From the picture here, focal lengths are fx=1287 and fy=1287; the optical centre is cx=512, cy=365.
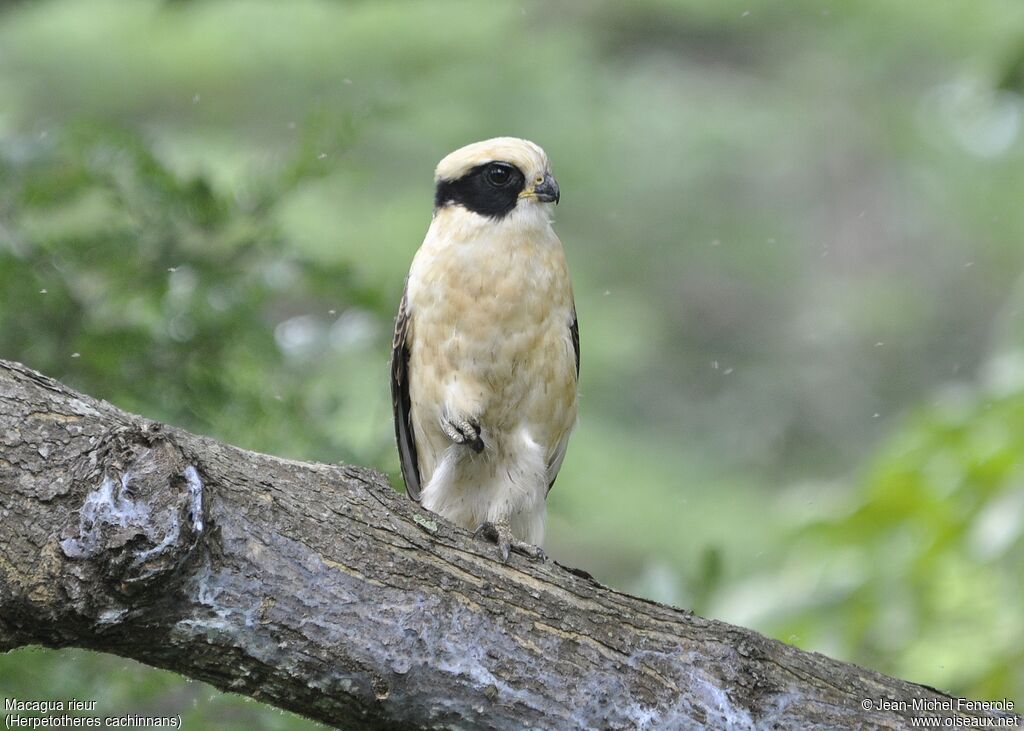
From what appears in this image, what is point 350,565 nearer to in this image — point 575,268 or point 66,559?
point 66,559

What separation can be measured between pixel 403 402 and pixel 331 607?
8.19 ft

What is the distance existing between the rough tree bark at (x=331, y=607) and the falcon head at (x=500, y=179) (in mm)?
2043

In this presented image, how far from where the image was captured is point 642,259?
15.8m

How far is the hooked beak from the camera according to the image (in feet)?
17.1

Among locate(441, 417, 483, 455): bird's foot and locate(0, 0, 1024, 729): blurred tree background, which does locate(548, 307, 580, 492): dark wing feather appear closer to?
locate(0, 0, 1024, 729): blurred tree background

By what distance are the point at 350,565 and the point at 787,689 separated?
1183 millimetres

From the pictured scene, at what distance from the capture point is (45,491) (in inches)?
112

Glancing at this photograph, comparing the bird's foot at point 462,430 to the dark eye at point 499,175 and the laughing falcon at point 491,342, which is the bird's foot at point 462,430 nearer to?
the laughing falcon at point 491,342

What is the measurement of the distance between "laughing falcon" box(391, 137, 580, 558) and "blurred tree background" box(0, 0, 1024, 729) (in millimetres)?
510

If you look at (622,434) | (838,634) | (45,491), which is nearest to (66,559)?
(45,491)

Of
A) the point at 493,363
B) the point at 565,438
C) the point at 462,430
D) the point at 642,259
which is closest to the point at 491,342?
the point at 493,363

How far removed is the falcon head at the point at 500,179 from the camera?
17.1 ft

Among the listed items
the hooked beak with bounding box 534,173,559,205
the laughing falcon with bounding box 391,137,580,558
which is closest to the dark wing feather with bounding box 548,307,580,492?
the laughing falcon with bounding box 391,137,580,558

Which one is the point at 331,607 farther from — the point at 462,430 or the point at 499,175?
the point at 499,175
